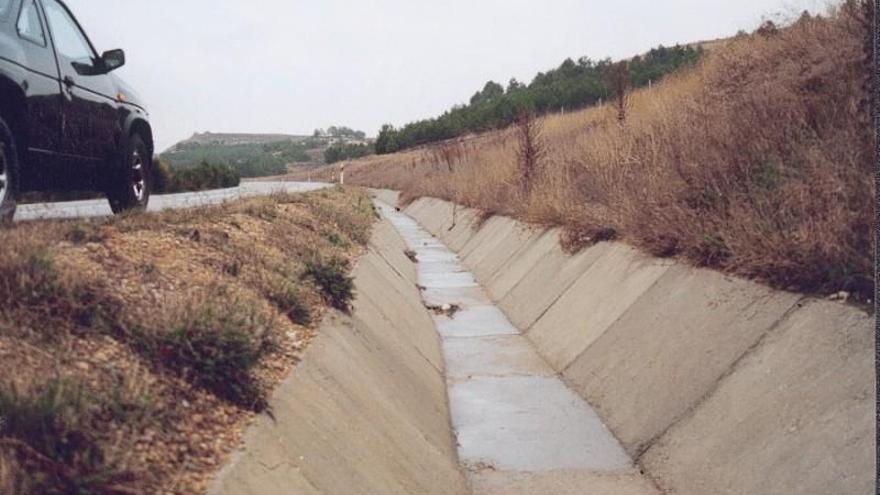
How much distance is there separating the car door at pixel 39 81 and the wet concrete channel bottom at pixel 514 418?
4083 millimetres

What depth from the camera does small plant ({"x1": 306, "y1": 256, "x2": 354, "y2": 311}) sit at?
689cm

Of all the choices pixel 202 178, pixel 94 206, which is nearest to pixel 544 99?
pixel 202 178

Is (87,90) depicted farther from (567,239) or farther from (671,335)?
(567,239)

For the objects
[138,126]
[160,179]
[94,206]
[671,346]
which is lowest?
[671,346]

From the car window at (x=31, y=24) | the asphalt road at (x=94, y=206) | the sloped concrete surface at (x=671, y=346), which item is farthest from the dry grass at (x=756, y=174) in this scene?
the car window at (x=31, y=24)

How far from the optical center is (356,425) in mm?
4688

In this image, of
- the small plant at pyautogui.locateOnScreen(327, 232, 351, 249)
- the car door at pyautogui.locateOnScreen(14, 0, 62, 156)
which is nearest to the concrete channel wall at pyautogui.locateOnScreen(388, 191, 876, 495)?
the small plant at pyautogui.locateOnScreen(327, 232, 351, 249)

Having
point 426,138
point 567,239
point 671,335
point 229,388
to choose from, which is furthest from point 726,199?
point 426,138

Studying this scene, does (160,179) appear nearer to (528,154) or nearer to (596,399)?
(528,154)

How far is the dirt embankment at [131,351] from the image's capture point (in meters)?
2.72

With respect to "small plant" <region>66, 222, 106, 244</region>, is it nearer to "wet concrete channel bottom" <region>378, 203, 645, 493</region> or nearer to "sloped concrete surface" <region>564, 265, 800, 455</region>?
"wet concrete channel bottom" <region>378, 203, 645, 493</region>

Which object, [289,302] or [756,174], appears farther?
[756,174]

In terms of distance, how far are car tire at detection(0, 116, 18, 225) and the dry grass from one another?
18.0 ft

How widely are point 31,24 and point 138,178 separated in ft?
7.21
